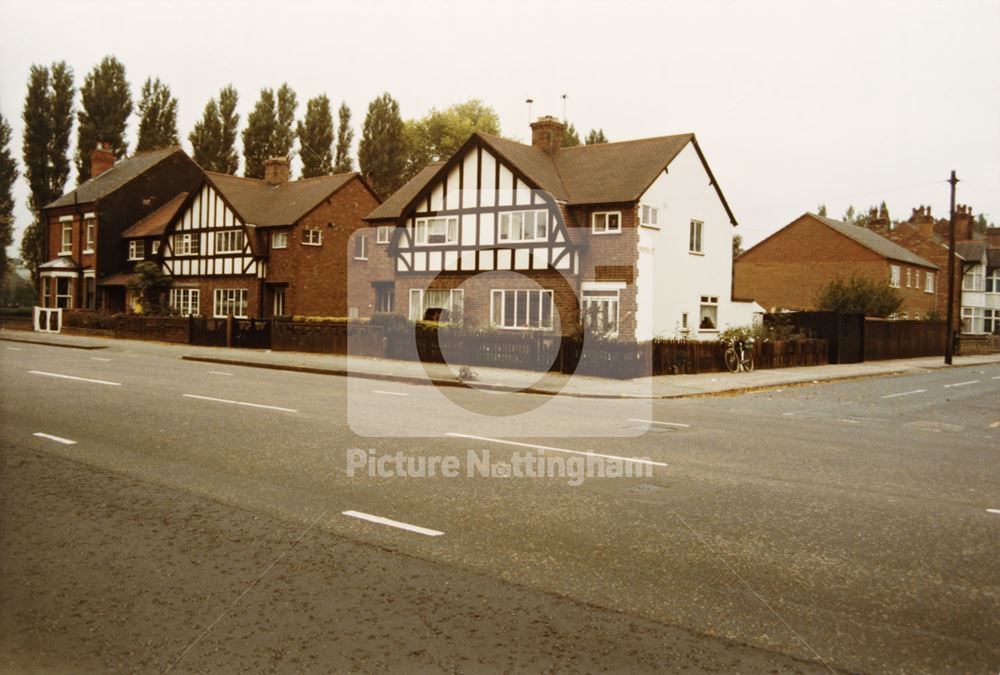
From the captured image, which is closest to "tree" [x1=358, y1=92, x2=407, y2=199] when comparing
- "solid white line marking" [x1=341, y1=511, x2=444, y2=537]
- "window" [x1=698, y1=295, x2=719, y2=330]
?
"window" [x1=698, y1=295, x2=719, y2=330]

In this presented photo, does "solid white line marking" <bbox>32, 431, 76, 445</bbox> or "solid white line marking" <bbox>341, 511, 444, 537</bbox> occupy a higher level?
"solid white line marking" <bbox>32, 431, 76, 445</bbox>

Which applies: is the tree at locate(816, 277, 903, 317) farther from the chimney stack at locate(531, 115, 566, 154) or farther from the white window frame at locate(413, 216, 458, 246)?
the white window frame at locate(413, 216, 458, 246)

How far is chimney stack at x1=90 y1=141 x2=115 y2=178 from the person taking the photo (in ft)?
175

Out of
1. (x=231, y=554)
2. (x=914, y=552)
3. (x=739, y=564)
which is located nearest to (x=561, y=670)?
(x=739, y=564)

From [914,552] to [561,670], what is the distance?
366 cm

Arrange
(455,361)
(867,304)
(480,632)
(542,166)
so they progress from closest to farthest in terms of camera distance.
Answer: (480,632), (455,361), (542,166), (867,304)

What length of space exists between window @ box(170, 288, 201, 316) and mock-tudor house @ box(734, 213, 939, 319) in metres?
37.4

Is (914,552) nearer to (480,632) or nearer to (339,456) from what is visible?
(480,632)

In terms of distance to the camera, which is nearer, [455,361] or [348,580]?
[348,580]

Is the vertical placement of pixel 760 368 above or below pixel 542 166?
below

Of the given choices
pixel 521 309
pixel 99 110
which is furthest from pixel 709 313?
pixel 99 110

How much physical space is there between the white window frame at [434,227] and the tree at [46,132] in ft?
121

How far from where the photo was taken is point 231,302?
4381 centimetres

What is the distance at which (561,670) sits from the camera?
3980mm
